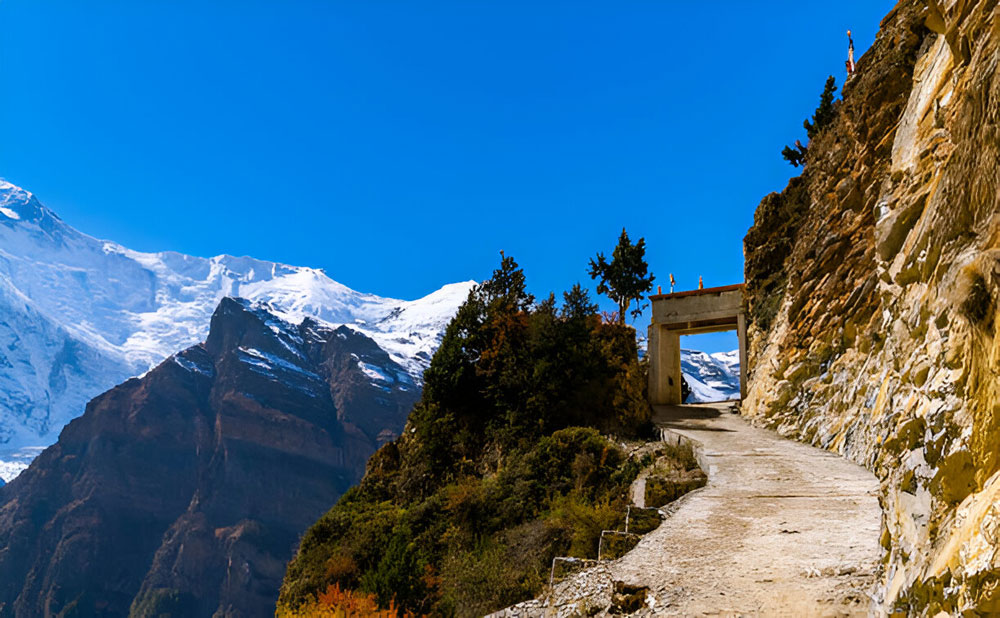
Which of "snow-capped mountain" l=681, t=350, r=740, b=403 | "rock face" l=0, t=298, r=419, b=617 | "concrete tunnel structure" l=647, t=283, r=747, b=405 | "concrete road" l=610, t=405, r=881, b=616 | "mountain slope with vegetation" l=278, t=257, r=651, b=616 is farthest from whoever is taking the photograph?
"snow-capped mountain" l=681, t=350, r=740, b=403

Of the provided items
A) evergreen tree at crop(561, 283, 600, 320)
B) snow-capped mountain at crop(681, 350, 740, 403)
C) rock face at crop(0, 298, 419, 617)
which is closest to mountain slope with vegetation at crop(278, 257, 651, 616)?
evergreen tree at crop(561, 283, 600, 320)

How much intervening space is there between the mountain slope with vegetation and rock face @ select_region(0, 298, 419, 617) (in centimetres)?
8418

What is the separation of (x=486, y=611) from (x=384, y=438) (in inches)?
4344

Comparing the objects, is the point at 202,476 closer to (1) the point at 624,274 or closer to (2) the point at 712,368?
(2) the point at 712,368

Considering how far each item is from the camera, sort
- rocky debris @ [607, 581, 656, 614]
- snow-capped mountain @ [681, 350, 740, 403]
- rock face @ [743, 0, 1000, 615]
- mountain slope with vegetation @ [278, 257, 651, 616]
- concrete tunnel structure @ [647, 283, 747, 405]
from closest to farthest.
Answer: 1. rock face @ [743, 0, 1000, 615]
2. rocky debris @ [607, 581, 656, 614]
3. mountain slope with vegetation @ [278, 257, 651, 616]
4. concrete tunnel structure @ [647, 283, 747, 405]
5. snow-capped mountain @ [681, 350, 740, 403]

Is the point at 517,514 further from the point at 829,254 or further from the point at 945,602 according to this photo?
the point at 945,602

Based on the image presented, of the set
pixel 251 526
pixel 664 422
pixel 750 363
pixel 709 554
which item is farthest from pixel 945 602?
pixel 251 526

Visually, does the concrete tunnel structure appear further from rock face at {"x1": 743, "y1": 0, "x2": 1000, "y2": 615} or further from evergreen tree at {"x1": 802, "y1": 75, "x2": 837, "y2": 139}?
rock face at {"x1": 743, "y1": 0, "x2": 1000, "y2": 615}

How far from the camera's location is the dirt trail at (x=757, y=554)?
15.0 feet

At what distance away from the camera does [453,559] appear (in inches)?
523

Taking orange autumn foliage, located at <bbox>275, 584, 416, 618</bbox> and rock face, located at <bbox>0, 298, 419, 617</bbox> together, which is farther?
rock face, located at <bbox>0, 298, 419, 617</bbox>

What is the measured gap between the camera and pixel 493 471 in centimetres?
1725

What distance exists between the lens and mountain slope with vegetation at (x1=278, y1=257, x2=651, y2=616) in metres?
11.4

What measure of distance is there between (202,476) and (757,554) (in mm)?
119986
